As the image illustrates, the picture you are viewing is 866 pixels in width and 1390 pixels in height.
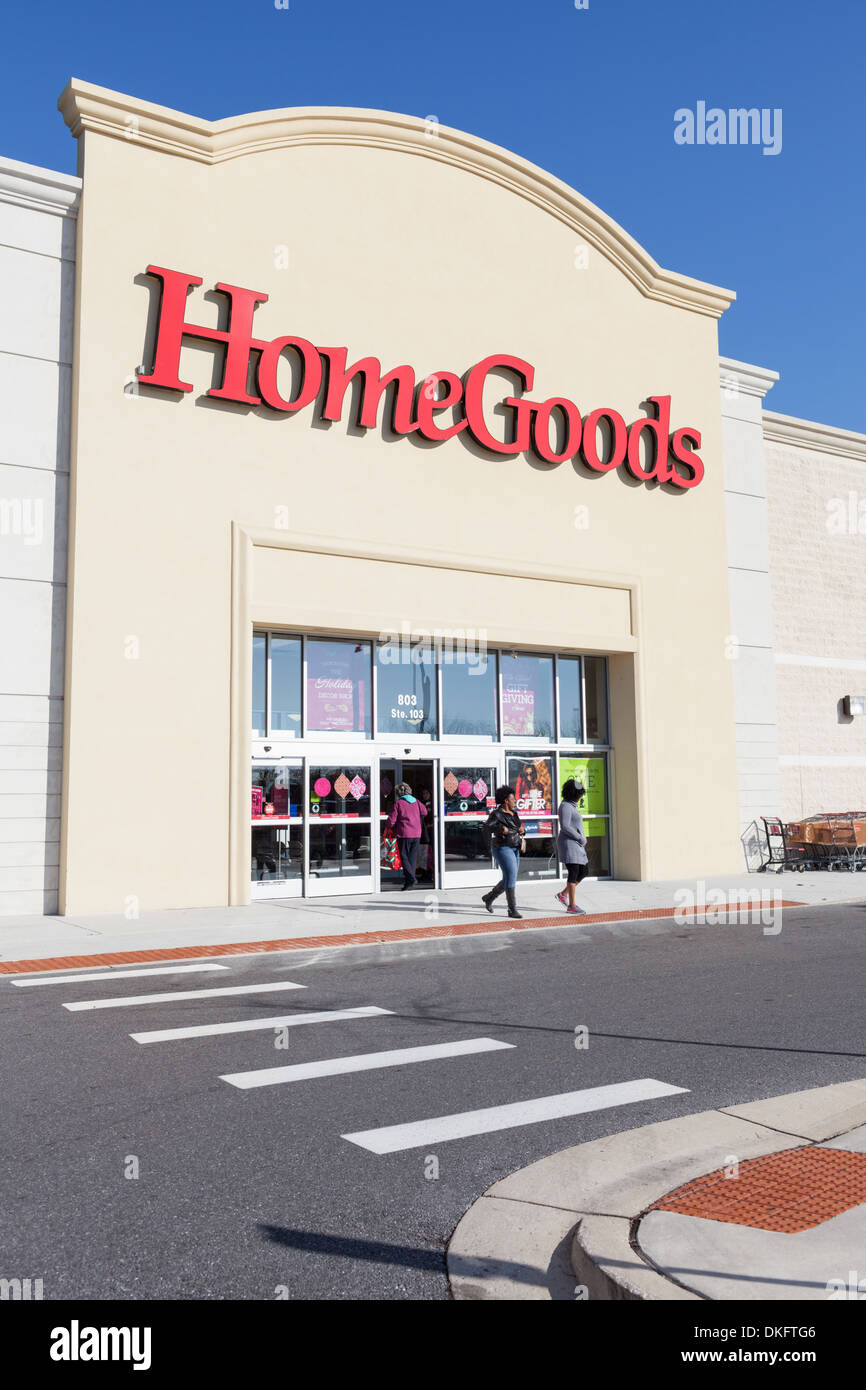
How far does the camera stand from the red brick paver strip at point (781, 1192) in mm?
4191

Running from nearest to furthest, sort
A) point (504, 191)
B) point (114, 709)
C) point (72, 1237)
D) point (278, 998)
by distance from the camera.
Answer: point (72, 1237) → point (278, 998) → point (114, 709) → point (504, 191)

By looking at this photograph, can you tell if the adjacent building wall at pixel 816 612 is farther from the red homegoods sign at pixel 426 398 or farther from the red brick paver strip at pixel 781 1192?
the red brick paver strip at pixel 781 1192

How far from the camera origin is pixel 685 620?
21.3m

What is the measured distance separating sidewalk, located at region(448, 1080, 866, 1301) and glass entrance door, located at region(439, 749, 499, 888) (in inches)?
507

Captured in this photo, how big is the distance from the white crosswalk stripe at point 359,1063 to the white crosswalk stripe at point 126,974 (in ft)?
12.6

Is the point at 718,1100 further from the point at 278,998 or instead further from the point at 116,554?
the point at 116,554

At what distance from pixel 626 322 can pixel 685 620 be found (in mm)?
5821

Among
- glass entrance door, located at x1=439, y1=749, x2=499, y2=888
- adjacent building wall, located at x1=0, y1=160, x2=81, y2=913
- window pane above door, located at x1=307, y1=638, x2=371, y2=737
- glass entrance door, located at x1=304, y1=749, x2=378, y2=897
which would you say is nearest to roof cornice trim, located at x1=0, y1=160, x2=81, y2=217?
adjacent building wall, located at x1=0, y1=160, x2=81, y2=913

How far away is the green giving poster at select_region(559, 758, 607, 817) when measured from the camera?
66.3 feet

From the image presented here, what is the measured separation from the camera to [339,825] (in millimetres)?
17453

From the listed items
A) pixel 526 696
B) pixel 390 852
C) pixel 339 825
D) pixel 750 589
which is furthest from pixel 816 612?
pixel 339 825

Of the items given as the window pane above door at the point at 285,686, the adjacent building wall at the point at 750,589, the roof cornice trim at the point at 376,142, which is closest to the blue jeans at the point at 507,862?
the window pane above door at the point at 285,686
